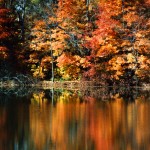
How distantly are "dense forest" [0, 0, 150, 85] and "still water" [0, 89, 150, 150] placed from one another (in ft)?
37.6

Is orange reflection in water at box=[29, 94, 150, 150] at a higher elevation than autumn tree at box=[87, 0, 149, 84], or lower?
lower

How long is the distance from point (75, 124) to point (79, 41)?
24.3 metres

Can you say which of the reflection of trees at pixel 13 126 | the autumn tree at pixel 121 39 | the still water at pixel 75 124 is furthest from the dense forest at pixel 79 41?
the reflection of trees at pixel 13 126

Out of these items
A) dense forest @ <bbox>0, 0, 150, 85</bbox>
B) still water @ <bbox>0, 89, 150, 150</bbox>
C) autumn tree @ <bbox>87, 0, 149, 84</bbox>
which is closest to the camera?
still water @ <bbox>0, 89, 150, 150</bbox>

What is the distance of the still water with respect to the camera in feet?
48.9

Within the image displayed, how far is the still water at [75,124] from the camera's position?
586 inches

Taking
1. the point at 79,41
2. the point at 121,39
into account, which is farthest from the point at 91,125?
the point at 79,41

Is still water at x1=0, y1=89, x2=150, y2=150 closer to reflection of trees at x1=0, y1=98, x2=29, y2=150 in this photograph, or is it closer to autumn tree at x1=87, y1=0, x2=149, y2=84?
reflection of trees at x1=0, y1=98, x2=29, y2=150

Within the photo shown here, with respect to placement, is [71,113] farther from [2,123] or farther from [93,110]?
[2,123]

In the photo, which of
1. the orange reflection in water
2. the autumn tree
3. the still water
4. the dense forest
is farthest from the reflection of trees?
the dense forest

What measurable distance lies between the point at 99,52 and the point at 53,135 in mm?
24879

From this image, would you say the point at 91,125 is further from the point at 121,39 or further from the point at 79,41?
the point at 79,41

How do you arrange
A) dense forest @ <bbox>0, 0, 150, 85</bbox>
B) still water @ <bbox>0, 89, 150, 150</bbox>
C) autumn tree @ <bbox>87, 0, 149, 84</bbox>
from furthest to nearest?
dense forest @ <bbox>0, 0, 150, 85</bbox> < autumn tree @ <bbox>87, 0, 149, 84</bbox> < still water @ <bbox>0, 89, 150, 150</bbox>

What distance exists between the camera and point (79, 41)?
42594 mm
